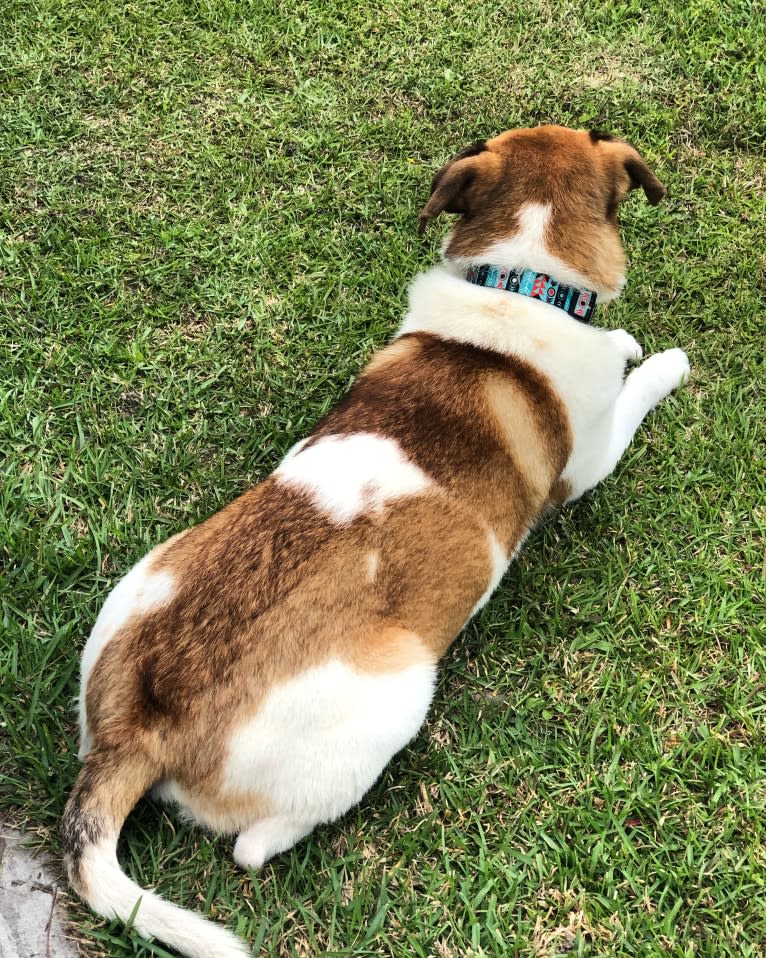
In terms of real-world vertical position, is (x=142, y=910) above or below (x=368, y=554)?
below

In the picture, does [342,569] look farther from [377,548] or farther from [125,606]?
[125,606]

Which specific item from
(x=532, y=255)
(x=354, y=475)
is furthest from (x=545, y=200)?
(x=354, y=475)

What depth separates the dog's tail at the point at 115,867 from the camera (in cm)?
221

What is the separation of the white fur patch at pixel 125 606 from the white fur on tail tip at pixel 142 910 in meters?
0.37

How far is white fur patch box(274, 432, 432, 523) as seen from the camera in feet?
7.90

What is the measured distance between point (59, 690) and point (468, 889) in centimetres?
167

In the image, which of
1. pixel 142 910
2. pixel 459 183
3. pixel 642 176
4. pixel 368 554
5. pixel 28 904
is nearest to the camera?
pixel 142 910

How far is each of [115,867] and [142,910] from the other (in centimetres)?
15

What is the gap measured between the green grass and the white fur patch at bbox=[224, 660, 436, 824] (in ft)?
1.41

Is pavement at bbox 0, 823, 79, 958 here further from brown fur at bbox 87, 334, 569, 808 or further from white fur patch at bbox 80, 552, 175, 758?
brown fur at bbox 87, 334, 569, 808

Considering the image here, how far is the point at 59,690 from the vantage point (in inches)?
113

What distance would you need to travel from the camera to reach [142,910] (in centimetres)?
222

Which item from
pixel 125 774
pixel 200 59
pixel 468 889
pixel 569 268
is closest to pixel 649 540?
pixel 569 268

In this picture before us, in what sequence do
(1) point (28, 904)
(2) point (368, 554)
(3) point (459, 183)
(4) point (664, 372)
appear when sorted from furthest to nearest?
(4) point (664, 372), (3) point (459, 183), (1) point (28, 904), (2) point (368, 554)
